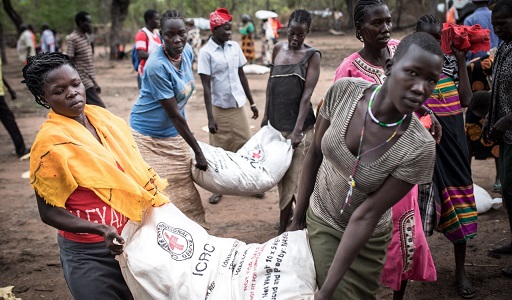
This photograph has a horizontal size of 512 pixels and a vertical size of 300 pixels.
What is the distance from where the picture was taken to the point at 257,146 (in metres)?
3.79

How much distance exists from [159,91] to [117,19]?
17008 millimetres

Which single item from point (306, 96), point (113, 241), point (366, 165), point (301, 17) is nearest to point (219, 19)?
point (301, 17)

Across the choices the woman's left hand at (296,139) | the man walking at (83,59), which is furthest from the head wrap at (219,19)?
the man walking at (83,59)

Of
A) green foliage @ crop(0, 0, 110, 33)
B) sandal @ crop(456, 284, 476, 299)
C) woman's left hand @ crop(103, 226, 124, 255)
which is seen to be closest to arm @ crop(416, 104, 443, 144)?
sandal @ crop(456, 284, 476, 299)

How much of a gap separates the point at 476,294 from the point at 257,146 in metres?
1.82

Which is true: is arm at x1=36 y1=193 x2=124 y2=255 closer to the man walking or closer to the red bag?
the red bag

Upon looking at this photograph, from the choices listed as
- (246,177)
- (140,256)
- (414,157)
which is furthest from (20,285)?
(414,157)

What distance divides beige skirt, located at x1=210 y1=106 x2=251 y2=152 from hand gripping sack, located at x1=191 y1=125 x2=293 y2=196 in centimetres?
118

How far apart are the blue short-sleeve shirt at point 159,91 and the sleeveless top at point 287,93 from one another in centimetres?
76

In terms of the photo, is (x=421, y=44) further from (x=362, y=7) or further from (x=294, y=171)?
(x=294, y=171)

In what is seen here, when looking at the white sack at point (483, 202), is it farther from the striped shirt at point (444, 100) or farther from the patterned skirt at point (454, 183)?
the striped shirt at point (444, 100)

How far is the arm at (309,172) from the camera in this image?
2146mm

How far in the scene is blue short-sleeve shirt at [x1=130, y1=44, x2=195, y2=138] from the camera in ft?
11.0

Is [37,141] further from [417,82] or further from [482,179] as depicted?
[482,179]
